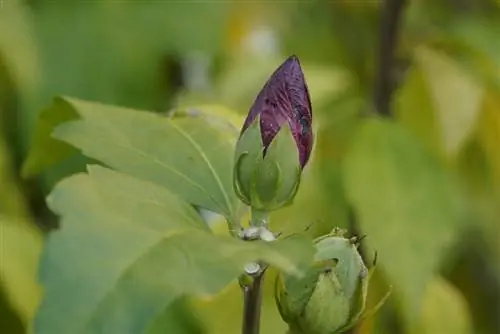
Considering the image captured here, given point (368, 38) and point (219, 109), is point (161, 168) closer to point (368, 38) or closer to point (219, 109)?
point (219, 109)

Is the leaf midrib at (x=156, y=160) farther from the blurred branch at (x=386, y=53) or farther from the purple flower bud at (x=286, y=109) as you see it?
Result: the blurred branch at (x=386, y=53)

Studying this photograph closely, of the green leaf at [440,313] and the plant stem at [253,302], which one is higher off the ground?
the plant stem at [253,302]

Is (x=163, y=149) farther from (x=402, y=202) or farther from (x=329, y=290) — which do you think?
(x=402, y=202)

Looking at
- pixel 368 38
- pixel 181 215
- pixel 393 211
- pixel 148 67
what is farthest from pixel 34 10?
pixel 181 215

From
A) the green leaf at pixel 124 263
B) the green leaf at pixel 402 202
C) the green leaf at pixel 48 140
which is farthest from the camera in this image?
the green leaf at pixel 402 202

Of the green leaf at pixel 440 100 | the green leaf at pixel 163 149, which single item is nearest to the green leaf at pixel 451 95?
the green leaf at pixel 440 100

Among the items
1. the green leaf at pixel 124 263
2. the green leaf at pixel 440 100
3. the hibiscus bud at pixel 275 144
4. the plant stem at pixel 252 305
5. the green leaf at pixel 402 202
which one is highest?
the hibiscus bud at pixel 275 144
